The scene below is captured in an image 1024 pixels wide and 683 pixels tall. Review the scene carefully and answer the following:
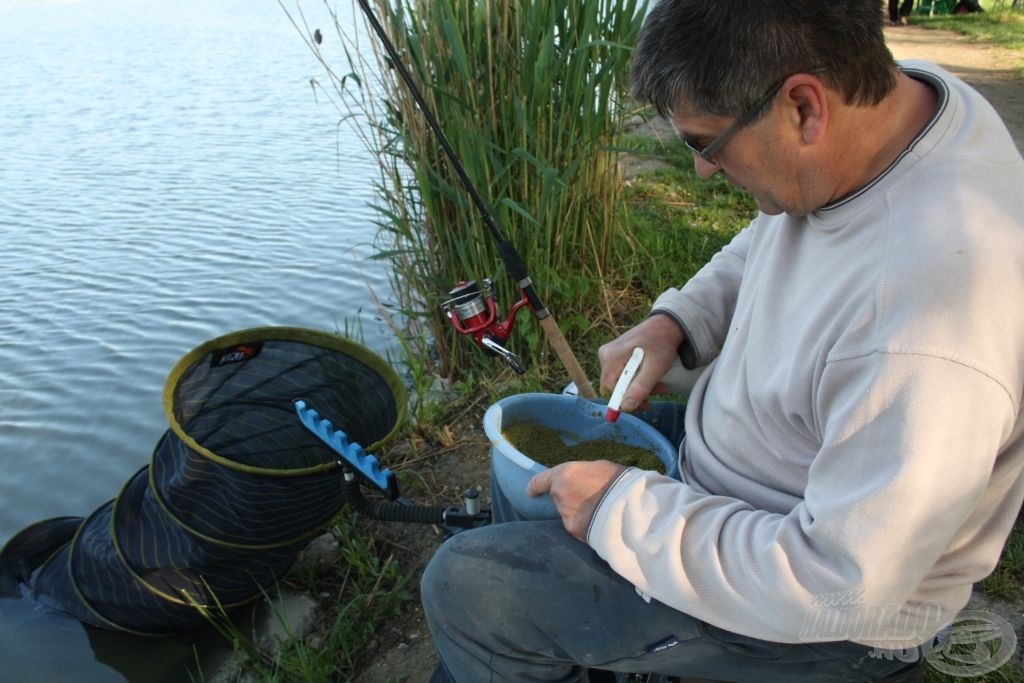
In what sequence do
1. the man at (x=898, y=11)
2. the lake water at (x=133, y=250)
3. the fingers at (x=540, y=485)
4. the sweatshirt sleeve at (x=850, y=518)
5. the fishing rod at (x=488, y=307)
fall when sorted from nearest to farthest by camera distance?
the sweatshirt sleeve at (x=850, y=518) → the fingers at (x=540, y=485) → the fishing rod at (x=488, y=307) → the lake water at (x=133, y=250) → the man at (x=898, y=11)

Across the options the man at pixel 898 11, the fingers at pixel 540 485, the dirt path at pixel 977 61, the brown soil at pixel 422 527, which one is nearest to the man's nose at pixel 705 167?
the fingers at pixel 540 485

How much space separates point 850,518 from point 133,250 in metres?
4.64

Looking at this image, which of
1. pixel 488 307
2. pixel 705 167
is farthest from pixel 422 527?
pixel 705 167

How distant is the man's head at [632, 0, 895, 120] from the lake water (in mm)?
2059

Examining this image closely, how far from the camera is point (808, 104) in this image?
1172 millimetres

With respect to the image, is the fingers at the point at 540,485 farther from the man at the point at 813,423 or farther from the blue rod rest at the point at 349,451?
the blue rod rest at the point at 349,451

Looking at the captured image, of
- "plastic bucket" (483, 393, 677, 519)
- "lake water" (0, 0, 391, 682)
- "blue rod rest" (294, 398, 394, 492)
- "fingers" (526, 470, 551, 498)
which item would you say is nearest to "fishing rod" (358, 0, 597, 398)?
"plastic bucket" (483, 393, 677, 519)

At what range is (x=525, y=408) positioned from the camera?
1.86m

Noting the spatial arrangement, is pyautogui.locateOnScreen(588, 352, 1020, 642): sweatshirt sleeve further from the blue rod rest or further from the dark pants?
the blue rod rest

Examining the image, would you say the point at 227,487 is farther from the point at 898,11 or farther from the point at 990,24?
the point at 898,11

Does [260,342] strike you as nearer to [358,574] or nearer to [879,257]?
[358,574]

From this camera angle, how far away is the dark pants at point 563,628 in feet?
4.21

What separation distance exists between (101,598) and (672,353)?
1615 mm

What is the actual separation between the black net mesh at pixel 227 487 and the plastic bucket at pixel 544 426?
38 centimetres
